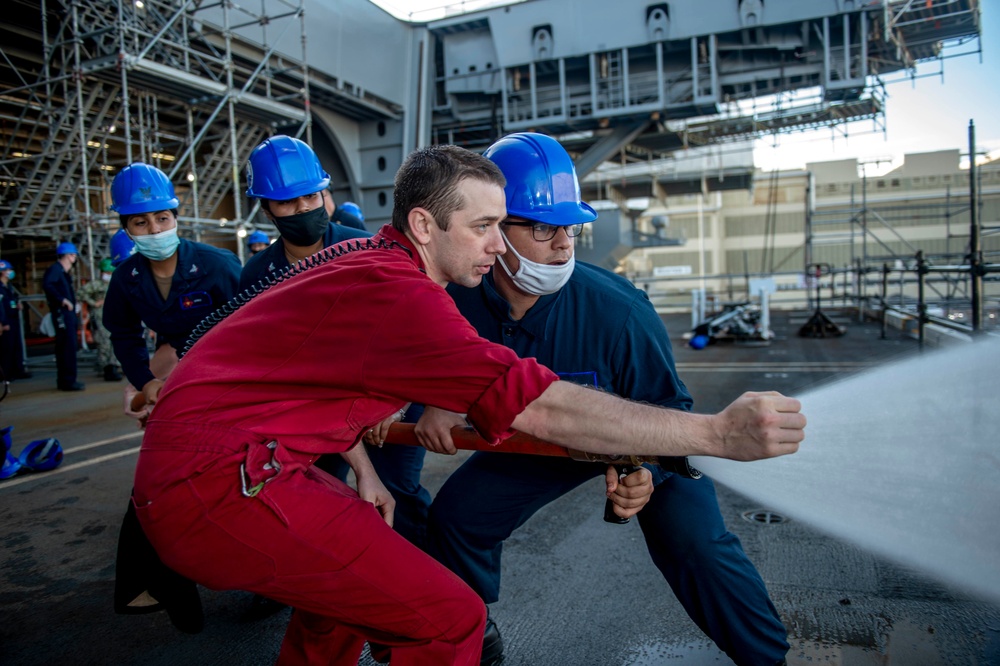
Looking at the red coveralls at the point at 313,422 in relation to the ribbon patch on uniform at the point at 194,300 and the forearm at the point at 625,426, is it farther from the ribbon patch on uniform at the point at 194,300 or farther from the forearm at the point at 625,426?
the ribbon patch on uniform at the point at 194,300

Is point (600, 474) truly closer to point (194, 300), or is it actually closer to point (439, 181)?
point (439, 181)

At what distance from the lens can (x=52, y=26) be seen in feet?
48.4

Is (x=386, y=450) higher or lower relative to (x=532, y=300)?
lower

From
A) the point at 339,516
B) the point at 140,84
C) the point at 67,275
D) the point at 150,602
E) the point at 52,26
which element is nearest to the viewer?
the point at 339,516

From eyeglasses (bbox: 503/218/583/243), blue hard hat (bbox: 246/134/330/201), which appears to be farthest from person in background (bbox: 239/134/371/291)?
eyeglasses (bbox: 503/218/583/243)

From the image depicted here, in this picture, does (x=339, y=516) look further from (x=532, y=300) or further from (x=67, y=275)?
A: (x=67, y=275)

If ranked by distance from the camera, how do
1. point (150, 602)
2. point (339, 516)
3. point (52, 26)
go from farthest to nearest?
point (52, 26), point (150, 602), point (339, 516)

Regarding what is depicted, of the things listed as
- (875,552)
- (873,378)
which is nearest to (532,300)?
(875,552)

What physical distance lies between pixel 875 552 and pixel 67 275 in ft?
40.1

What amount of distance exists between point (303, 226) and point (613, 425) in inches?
87.9

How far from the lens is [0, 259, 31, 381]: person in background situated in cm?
1027

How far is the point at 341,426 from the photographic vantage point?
1.62 metres

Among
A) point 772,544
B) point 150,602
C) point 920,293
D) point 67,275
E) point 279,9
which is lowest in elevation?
point 772,544

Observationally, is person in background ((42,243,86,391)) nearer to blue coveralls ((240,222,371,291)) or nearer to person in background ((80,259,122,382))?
person in background ((80,259,122,382))
